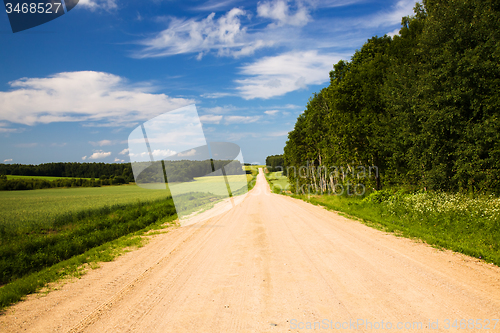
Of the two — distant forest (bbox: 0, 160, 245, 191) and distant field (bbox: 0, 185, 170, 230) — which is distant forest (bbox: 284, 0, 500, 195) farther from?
distant forest (bbox: 0, 160, 245, 191)

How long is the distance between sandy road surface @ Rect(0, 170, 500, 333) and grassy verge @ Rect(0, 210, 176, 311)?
517 mm

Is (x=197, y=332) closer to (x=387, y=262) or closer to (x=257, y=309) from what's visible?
(x=257, y=309)

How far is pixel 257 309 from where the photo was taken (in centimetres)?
425

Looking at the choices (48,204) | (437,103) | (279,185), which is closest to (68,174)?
(48,204)

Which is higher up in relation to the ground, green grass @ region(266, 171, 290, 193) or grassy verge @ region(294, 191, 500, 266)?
grassy verge @ region(294, 191, 500, 266)

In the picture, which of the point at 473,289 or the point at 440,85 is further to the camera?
the point at 440,85

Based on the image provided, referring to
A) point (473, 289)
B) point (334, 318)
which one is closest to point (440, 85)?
point (473, 289)

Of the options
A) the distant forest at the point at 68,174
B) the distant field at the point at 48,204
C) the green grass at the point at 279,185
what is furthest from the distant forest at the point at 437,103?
the distant forest at the point at 68,174

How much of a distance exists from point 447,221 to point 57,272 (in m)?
14.4

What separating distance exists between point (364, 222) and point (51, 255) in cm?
1334

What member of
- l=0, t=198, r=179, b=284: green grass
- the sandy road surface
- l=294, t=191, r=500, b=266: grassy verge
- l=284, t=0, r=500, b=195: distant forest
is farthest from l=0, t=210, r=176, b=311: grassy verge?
l=284, t=0, r=500, b=195: distant forest

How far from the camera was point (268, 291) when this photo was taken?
4.95 metres

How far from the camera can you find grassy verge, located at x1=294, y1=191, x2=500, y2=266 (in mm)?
7769

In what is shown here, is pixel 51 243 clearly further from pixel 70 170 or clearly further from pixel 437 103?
pixel 70 170
